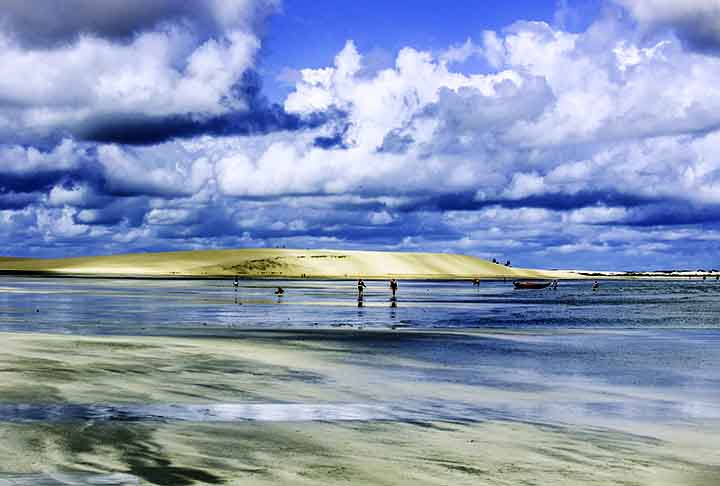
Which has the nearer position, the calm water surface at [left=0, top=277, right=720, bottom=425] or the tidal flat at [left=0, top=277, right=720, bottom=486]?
the tidal flat at [left=0, top=277, right=720, bottom=486]

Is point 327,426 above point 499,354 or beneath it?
above

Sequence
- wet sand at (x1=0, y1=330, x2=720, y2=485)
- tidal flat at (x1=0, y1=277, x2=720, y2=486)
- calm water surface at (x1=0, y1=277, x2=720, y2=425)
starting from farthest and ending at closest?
calm water surface at (x1=0, y1=277, x2=720, y2=425), tidal flat at (x1=0, y1=277, x2=720, y2=486), wet sand at (x1=0, y1=330, x2=720, y2=485)

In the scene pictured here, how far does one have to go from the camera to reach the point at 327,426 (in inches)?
609

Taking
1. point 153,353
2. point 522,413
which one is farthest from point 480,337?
point 522,413

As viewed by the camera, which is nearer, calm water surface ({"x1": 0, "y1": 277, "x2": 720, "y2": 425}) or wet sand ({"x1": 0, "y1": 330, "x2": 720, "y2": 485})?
wet sand ({"x1": 0, "y1": 330, "x2": 720, "y2": 485})

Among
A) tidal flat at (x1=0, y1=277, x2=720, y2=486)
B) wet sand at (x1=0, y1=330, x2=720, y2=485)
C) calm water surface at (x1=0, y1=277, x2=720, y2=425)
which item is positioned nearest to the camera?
wet sand at (x1=0, y1=330, x2=720, y2=485)

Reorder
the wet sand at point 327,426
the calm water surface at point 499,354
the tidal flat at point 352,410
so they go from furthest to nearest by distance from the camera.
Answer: the calm water surface at point 499,354, the tidal flat at point 352,410, the wet sand at point 327,426

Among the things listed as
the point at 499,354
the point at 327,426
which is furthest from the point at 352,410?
the point at 499,354

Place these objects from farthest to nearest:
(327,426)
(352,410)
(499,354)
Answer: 1. (499,354)
2. (352,410)
3. (327,426)

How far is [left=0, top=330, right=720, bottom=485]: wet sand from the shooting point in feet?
39.2

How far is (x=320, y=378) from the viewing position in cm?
2297

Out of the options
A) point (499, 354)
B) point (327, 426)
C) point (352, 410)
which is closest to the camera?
point (327, 426)

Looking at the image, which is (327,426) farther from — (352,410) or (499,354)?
(499,354)

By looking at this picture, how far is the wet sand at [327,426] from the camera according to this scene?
11.9 m
